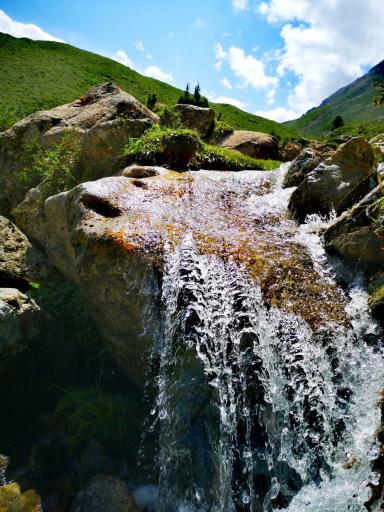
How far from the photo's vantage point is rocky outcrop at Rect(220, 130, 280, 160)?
1955cm

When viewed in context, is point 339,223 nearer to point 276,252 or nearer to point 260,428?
point 276,252

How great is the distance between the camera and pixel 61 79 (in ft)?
226

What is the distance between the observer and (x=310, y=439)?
592 centimetres

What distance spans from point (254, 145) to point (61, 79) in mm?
60063

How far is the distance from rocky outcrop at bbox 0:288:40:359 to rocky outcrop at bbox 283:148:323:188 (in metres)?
7.03

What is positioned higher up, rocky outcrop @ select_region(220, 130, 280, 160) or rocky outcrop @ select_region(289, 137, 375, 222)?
rocky outcrop @ select_region(220, 130, 280, 160)

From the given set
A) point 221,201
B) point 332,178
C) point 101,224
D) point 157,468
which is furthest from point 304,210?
point 157,468

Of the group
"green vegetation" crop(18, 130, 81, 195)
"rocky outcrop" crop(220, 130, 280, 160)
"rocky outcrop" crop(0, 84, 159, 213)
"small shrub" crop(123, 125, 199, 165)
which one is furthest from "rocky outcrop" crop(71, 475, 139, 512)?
"rocky outcrop" crop(220, 130, 280, 160)

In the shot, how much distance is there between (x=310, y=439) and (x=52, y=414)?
17.1 feet

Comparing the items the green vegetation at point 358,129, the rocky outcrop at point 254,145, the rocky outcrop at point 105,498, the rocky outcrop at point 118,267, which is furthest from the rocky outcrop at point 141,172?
the green vegetation at point 358,129

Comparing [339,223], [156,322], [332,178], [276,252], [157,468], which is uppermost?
[332,178]

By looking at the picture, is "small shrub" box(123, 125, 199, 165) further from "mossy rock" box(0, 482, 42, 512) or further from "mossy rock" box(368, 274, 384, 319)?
"mossy rock" box(0, 482, 42, 512)

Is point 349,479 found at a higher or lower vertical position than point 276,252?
lower

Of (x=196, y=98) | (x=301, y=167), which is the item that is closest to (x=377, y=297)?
(x=301, y=167)
